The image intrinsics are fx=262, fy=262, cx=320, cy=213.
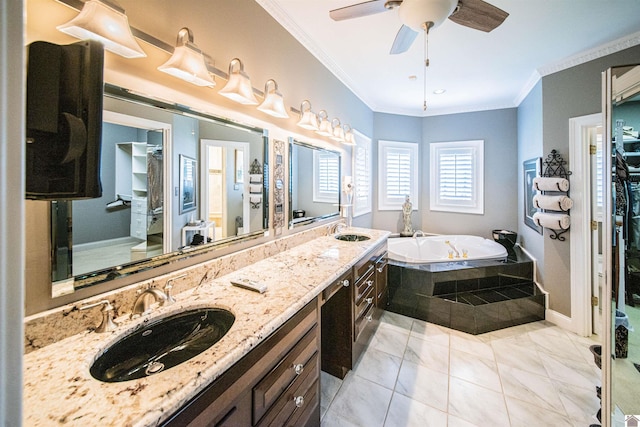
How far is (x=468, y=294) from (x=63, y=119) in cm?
333

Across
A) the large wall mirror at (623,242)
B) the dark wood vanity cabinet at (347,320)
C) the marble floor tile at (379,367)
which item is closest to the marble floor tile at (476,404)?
the marble floor tile at (379,367)

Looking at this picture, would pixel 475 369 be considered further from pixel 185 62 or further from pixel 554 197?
pixel 185 62

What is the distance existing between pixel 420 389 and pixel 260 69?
100 inches

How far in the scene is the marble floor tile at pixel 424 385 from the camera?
1792 mm

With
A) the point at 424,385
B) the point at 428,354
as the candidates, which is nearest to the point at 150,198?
the point at 424,385

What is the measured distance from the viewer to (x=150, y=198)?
1.19 metres

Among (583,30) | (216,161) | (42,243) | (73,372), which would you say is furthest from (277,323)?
(583,30)

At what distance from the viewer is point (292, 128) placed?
225 centimetres

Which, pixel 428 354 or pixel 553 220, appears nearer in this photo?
pixel 428 354

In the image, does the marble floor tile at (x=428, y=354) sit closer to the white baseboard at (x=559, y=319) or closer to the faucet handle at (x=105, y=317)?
the white baseboard at (x=559, y=319)

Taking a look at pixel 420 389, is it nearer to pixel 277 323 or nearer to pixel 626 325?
pixel 626 325

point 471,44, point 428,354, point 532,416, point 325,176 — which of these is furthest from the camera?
point 325,176

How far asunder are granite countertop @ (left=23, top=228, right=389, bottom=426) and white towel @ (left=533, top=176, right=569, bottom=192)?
8.94 feet

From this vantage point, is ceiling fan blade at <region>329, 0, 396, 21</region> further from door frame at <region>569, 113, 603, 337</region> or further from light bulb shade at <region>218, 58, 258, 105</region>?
door frame at <region>569, 113, 603, 337</region>
